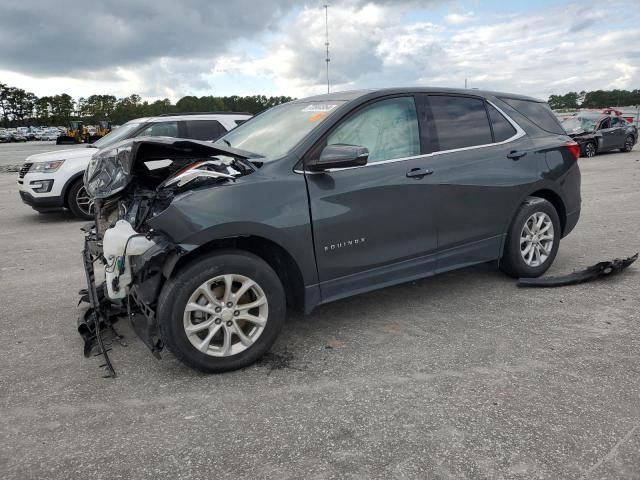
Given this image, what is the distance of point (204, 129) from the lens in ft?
30.2

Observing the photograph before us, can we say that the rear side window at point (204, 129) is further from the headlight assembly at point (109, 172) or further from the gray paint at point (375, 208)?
the headlight assembly at point (109, 172)

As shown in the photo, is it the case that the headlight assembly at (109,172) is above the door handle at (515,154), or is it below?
above

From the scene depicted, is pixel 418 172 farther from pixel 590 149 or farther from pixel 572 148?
pixel 590 149

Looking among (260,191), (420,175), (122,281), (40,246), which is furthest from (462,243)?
(40,246)

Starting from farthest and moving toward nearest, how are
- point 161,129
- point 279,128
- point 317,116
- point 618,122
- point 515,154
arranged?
point 618,122 → point 161,129 → point 515,154 → point 279,128 → point 317,116

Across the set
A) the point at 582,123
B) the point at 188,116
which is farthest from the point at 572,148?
the point at 582,123

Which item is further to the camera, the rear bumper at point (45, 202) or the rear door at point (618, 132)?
the rear door at point (618, 132)

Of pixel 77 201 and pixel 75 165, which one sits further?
pixel 77 201

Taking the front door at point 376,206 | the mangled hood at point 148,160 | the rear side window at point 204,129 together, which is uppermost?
the rear side window at point 204,129

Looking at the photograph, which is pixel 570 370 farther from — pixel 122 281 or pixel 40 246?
pixel 40 246

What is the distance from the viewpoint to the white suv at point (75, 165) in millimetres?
8422

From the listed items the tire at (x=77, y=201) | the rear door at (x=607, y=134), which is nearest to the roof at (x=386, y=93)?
the tire at (x=77, y=201)

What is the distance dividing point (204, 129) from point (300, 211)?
20.9ft

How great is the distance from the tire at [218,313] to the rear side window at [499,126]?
2.49 meters
